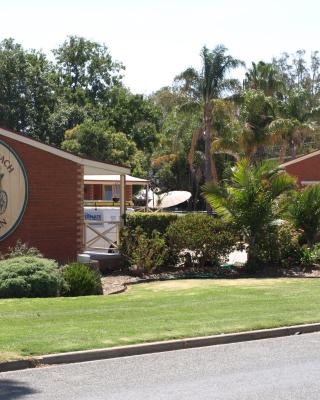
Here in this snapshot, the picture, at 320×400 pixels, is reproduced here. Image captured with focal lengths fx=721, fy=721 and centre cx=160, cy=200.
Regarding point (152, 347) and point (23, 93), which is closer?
point (152, 347)

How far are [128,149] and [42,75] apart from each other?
12432 mm

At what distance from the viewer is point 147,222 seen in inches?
821

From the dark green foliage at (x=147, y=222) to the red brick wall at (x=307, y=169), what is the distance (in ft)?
42.3

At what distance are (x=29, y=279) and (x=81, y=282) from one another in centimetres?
155

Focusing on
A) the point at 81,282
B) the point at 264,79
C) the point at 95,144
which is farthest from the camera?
the point at 264,79

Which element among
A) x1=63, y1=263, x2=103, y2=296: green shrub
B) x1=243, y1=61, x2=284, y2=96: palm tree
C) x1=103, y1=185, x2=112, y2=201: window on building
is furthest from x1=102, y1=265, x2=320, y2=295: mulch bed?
x1=243, y1=61, x2=284, y2=96: palm tree

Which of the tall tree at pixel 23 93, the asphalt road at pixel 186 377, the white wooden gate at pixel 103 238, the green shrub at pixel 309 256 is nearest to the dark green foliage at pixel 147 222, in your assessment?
the white wooden gate at pixel 103 238

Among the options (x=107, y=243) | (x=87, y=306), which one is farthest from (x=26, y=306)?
(x=107, y=243)

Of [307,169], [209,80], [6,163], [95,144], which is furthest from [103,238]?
[95,144]

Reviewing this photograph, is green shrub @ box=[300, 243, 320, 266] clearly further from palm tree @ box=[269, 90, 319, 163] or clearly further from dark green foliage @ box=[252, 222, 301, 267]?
palm tree @ box=[269, 90, 319, 163]

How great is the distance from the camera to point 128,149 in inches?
2105

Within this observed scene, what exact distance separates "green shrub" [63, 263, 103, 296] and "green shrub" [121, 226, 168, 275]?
3.55m

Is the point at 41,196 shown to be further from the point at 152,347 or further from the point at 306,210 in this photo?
the point at 152,347

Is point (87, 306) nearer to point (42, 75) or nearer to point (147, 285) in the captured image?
point (147, 285)
